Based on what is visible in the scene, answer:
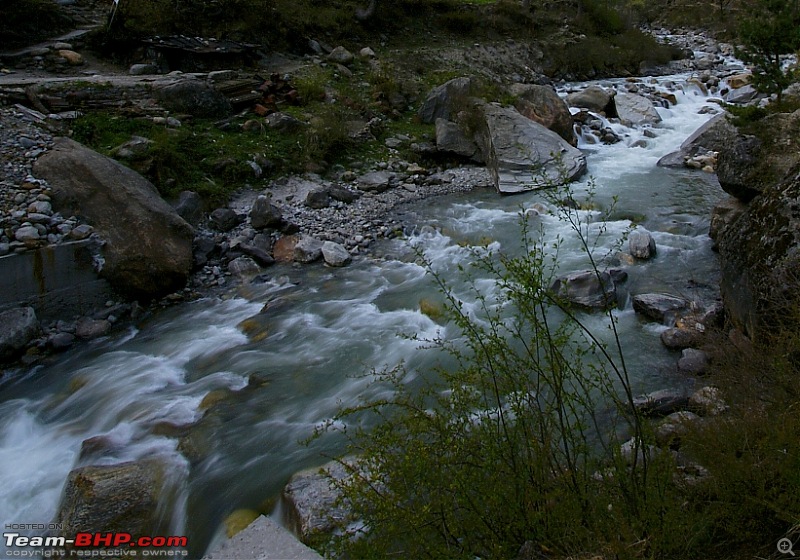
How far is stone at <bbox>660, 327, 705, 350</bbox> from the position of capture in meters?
6.19

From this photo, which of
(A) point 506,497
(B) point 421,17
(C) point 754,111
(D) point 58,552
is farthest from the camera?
(B) point 421,17

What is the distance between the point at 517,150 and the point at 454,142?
154 centimetres

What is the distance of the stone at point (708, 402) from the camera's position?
4092 millimetres

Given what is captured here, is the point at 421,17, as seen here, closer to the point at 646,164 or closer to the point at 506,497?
the point at 646,164

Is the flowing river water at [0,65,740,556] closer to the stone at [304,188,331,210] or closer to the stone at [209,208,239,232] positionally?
the stone at [209,208,239,232]

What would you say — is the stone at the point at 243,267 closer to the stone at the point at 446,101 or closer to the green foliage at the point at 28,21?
the stone at the point at 446,101

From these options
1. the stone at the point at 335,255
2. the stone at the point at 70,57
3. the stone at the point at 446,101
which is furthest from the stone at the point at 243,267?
the stone at the point at 70,57

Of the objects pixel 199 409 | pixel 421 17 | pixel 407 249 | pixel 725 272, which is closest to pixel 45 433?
pixel 199 409

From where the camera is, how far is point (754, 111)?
8828mm

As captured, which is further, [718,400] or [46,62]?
[46,62]

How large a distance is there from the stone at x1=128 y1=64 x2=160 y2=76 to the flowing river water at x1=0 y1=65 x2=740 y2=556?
719 centimetres

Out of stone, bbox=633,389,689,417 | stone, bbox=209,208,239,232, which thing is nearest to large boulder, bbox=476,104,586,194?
stone, bbox=209,208,239,232

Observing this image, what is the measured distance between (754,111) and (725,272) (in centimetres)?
400

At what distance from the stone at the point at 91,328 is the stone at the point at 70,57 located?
786 cm
